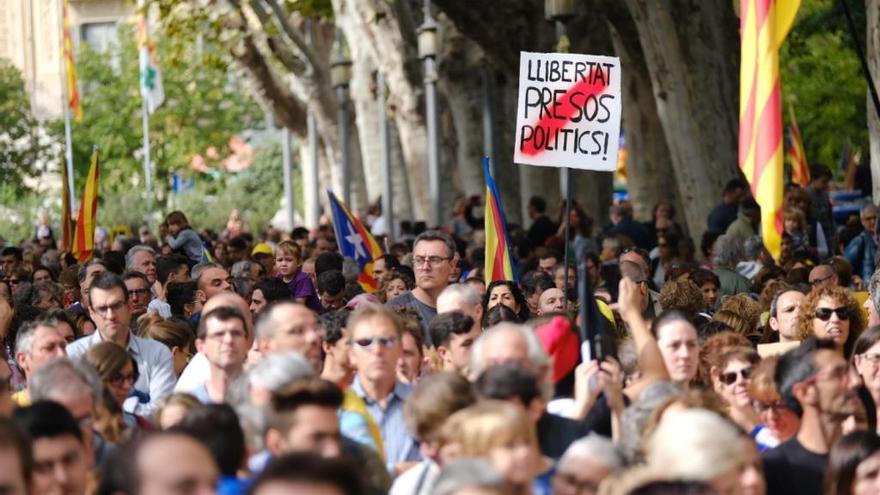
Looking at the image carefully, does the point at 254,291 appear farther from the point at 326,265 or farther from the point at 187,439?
the point at 187,439

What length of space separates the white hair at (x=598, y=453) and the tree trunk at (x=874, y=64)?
10881mm

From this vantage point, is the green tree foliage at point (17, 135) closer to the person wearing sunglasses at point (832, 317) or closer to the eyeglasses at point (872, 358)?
the person wearing sunglasses at point (832, 317)

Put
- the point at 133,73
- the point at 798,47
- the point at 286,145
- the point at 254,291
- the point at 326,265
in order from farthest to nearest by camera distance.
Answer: the point at 133,73 → the point at 286,145 → the point at 798,47 → the point at 326,265 → the point at 254,291

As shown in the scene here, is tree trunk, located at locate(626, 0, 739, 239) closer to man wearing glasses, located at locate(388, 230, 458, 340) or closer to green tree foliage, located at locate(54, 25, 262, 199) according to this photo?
man wearing glasses, located at locate(388, 230, 458, 340)

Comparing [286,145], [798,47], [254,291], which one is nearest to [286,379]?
[254,291]

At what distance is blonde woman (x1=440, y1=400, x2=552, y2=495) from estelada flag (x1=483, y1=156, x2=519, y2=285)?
866cm

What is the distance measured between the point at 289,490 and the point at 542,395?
2755mm

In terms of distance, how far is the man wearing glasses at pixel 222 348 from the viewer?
1027cm

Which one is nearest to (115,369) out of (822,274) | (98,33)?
(822,274)

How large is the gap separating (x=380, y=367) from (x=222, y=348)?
98cm

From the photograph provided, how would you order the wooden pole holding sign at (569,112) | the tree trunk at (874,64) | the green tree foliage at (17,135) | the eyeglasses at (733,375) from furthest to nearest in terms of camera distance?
1. the green tree foliage at (17,135)
2. the tree trunk at (874,64)
3. the wooden pole holding sign at (569,112)
4. the eyeglasses at (733,375)

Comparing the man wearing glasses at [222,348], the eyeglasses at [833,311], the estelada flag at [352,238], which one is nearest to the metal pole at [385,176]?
the estelada flag at [352,238]

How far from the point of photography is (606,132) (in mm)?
15156

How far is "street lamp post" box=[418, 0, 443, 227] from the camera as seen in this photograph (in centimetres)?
2828
